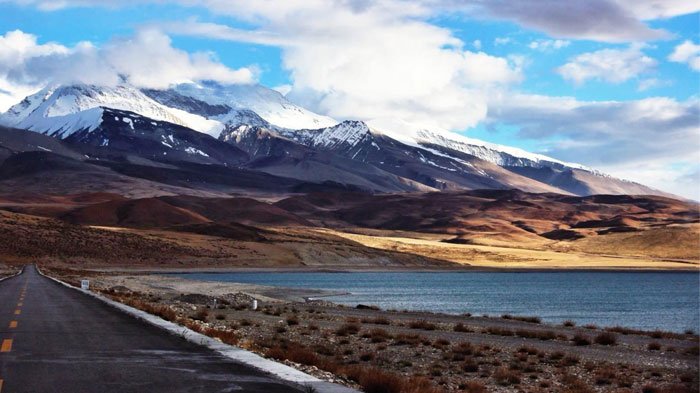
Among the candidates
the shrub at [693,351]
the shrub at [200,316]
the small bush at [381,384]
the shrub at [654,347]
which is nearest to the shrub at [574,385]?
the small bush at [381,384]

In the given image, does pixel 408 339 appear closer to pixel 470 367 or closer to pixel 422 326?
pixel 470 367

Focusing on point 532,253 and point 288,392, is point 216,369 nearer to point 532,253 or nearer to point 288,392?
point 288,392

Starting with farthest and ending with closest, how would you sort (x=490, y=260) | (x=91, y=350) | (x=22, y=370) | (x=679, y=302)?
(x=490, y=260) < (x=679, y=302) < (x=91, y=350) < (x=22, y=370)

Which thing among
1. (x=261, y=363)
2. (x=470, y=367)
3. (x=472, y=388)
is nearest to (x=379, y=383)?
(x=261, y=363)

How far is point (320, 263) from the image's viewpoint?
156625 mm

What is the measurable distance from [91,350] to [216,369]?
4.12 metres

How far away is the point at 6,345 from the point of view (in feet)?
61.3

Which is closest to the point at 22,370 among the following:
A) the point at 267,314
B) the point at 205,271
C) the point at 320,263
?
the point at 267,314

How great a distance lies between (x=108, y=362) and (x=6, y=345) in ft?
12.4

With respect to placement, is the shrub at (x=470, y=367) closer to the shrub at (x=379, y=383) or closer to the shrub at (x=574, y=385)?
the shrub at (x=574, y=385)

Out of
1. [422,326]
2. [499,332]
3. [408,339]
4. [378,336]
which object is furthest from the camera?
[422,326]

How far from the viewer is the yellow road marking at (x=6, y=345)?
1790cm

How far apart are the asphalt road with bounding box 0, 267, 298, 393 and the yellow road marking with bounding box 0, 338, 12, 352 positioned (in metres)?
0.02

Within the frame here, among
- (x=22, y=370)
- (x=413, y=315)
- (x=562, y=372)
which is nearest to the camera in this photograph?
(x=22, y=370)
